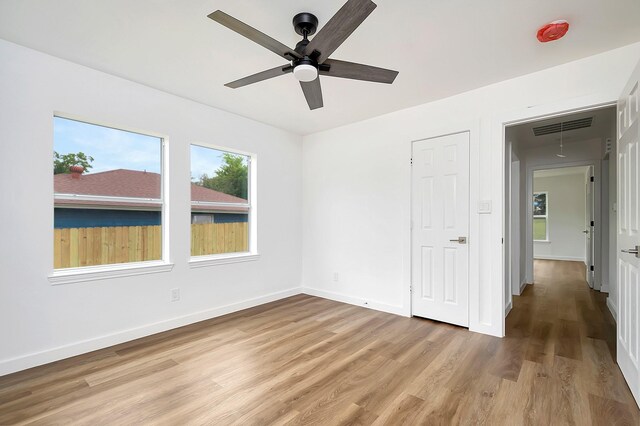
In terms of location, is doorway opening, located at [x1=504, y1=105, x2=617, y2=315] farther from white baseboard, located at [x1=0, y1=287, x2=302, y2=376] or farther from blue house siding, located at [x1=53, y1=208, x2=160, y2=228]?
blue house siding, located at [x1=53, y1=208, x2=160, y2=228]

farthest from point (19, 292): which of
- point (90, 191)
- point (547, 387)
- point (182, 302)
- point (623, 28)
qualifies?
point (623, 28)

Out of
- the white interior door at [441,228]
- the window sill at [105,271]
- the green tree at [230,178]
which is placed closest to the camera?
the window sill at [105,271]

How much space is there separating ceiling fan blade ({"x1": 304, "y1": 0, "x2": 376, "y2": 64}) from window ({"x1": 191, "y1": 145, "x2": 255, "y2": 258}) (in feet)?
7.99

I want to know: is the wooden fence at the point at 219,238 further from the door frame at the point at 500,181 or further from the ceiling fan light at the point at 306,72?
the door frame at the point at 500,181

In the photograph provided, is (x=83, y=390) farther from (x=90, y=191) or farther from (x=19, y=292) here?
(x=90, y=191)

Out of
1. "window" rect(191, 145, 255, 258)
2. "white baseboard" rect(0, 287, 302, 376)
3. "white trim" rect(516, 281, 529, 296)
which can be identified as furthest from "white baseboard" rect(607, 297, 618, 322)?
"window" rect(191, 145, 255, 258)

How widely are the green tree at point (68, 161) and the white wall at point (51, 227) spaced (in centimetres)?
15

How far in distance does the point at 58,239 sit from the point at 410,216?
3.65 meters

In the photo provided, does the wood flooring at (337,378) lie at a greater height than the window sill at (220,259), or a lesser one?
lesser

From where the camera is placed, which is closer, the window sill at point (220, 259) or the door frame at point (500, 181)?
the door frame at point (500, 181)

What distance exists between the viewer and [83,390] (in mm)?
2160

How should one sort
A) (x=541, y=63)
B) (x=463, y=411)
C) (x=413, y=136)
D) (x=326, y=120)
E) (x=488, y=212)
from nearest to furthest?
(x=463, y=411) < (x=541, y=63) < (x=488, y=212) < (x=413, y=136) < (x=326, y=120)

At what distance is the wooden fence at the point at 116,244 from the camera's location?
2.79m

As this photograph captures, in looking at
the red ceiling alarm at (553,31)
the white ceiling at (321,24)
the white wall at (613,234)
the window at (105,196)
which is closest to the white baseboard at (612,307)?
the white wall at (613,234)
